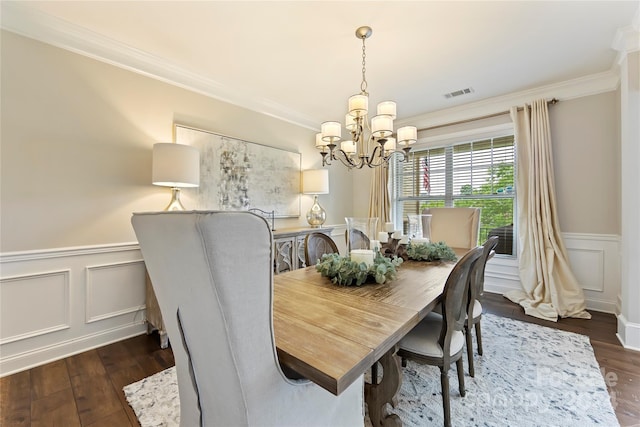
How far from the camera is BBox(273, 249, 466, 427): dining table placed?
0.76 metres

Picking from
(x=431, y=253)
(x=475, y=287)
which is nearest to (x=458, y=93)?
(x=431, y=253)

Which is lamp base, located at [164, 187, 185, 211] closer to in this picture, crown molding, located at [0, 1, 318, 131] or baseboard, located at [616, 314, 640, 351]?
crown molding, located at [0, 1, 318, 131]

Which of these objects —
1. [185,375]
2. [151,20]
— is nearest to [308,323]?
[185,375]

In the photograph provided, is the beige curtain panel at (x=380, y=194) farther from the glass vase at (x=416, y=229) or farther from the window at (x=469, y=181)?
the glass vase at (x=416, y=229)

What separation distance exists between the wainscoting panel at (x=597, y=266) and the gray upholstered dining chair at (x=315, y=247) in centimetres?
288

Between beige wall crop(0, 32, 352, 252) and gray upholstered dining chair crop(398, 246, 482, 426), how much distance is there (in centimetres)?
245

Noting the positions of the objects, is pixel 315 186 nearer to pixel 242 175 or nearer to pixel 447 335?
pixel 242 175

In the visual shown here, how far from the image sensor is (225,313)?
2.12 ft

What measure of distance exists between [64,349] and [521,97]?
17.2 feet

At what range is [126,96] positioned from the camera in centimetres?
230

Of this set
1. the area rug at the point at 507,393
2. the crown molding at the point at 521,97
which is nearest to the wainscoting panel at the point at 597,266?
the area rug at the point at 507,393

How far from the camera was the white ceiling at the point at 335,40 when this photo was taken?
1864mm

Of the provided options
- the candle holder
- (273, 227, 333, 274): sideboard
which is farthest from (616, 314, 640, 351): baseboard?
(273, 227, 333, 274): sideboard

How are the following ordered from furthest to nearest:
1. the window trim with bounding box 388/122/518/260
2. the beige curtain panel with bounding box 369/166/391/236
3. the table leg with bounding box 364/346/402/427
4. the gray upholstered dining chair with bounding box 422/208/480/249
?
the beige curtain panel with bounding box 369/166/391/236
the window trim with bounding box 388/122/518/260
the gray upholstered dining chair with bounding box 422/208/480/249
the table leg with bounding box 364/346/402/427
